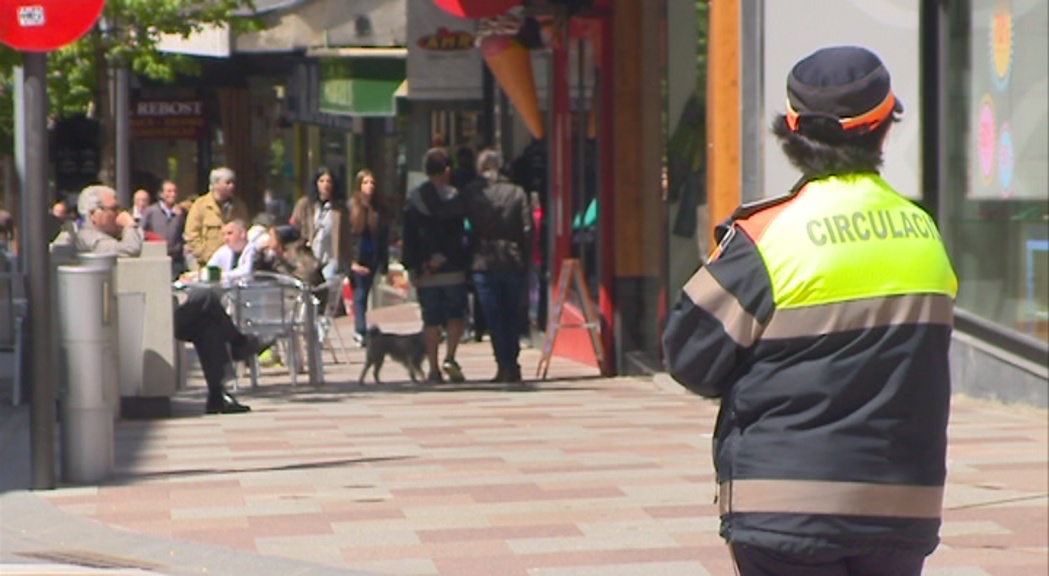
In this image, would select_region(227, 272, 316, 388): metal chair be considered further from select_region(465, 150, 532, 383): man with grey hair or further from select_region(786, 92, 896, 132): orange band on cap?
select_region(786, 92, 896, 132): orange band on cap

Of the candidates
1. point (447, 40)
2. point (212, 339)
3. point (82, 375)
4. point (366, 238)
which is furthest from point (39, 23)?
point (447, 40)

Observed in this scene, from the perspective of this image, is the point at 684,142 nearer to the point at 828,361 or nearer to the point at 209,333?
the point at 209,333

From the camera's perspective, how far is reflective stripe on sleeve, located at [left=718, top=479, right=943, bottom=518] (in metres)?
3.55

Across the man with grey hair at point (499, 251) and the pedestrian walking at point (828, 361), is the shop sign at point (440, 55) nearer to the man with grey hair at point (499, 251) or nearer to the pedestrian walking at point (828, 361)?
the man with grey hair at point (499, 251)

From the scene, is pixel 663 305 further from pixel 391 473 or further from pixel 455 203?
pixel 391 473

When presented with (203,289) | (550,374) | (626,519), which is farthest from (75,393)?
(550,374)

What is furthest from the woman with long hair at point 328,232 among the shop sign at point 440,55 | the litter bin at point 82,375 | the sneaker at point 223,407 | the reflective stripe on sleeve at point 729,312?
the reflective stripe on sleeve at point 729,312

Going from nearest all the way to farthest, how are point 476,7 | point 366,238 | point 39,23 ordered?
point 39,23 → point 476,7 → point 366,238

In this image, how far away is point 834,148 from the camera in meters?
3.70

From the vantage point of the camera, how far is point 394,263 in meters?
28.5

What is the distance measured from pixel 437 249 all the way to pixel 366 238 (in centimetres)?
545

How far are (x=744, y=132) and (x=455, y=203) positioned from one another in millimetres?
3652

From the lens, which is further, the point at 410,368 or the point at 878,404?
the point at 410,368

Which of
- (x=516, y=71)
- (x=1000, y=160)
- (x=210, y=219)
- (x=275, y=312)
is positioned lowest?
(x=275, y=312)
